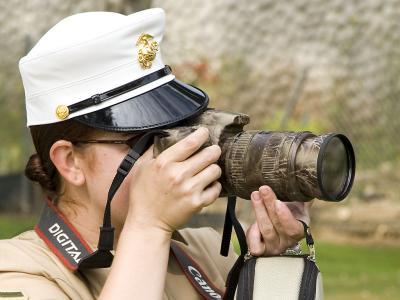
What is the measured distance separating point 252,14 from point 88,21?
8.15 m

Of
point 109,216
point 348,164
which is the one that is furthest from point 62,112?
point 348,164

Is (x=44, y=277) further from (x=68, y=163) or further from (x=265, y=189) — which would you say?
(x=265, y=189)

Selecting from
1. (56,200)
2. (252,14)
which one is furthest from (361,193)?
(56,200)

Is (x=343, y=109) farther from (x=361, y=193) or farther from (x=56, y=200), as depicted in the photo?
(x=56, y=200)

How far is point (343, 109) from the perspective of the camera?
31.6 feet

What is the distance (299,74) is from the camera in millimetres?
9492

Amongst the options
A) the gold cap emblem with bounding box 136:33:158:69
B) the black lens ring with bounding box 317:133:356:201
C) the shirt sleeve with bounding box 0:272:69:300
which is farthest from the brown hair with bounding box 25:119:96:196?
the black lens ring with bounding box 317:133:356:201

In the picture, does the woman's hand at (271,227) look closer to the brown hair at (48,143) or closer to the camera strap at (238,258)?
the camera strap at (238,258)

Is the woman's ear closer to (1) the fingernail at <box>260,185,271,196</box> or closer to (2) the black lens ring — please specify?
(1) the fingernail at <box>260,185,271,196</box>

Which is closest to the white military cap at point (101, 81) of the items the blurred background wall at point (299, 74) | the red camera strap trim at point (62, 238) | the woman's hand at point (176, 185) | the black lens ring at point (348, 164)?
the woman's hand at point (176, 185)

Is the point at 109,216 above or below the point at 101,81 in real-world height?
below

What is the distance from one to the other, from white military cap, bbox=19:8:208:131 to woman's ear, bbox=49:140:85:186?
3.2 inches

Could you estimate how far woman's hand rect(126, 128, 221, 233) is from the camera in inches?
87.4

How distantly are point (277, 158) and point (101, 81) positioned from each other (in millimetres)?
478
